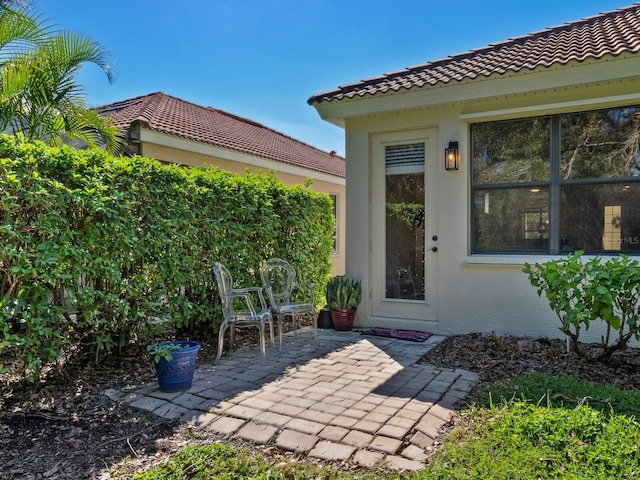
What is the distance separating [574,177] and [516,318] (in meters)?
1.89

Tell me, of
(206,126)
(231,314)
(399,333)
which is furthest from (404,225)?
(206,126)

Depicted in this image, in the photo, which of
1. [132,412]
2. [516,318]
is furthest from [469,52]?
[132,412]

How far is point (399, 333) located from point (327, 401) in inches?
103

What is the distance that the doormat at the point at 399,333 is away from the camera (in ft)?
18.8

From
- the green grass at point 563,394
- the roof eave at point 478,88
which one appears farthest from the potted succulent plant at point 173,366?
the roof eave at point 478,88

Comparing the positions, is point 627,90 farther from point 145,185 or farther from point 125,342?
point 125,342

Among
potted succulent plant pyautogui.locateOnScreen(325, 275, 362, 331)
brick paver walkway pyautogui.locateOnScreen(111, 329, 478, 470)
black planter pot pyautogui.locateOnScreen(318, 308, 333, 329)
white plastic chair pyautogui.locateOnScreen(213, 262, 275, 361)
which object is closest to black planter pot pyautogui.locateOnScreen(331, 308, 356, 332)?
potted succulent plant pyautogui.locateOnScreen(325, 275, 362, 331)

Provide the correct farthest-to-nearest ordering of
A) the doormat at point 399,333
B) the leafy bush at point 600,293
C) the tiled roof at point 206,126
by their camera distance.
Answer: the tiled roof at point 206,126 < the doormat at point 399,333 < the leafy bush at point 600,293

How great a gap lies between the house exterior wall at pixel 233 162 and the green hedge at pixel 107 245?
1.57m

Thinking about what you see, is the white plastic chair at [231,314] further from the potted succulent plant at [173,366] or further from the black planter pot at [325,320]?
the black planter pot at [325,320]

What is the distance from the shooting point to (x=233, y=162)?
10.1 metres

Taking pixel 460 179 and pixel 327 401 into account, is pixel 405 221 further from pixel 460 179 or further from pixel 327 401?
pixel 327 401

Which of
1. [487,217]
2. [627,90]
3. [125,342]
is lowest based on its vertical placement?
[125,342]

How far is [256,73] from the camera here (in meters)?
12.6
